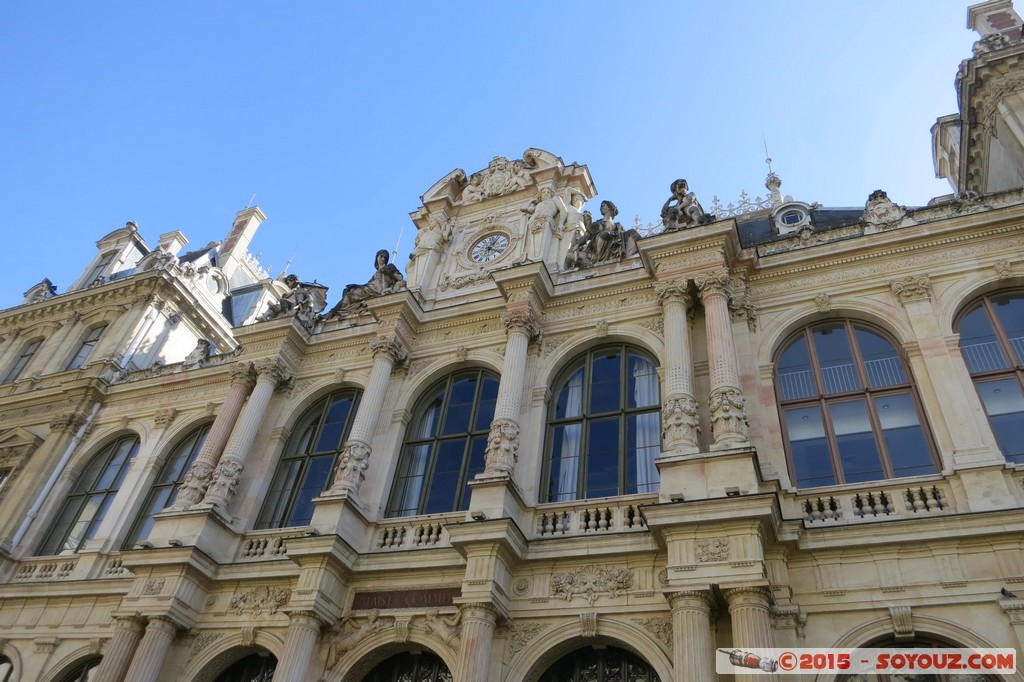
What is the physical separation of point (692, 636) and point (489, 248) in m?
10.7

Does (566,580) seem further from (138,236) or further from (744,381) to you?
(138,236)

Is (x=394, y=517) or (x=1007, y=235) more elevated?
(x=1007, y=235)

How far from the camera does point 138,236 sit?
26.5 metres

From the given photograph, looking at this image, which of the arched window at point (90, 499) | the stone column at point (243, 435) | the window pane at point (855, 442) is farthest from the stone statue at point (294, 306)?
the window pane at point (855, 442)

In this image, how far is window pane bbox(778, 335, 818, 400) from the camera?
12273 mm

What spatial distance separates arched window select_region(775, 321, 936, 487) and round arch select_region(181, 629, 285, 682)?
30.1 ft

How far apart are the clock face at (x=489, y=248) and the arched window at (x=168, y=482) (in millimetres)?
7759

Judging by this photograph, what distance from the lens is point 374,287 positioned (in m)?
17.7

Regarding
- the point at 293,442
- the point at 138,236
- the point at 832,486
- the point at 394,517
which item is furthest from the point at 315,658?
the point at 138,236

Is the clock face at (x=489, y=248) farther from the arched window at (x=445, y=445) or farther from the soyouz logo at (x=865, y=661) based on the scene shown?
the soyouz logo at (x=865, y=661)

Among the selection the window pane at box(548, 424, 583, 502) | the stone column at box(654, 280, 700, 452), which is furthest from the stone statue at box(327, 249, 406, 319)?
the stone column at box(654, 280, 700, 452)

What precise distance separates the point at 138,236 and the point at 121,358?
7.89 m

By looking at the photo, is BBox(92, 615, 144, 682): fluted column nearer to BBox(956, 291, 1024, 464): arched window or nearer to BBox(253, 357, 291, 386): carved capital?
BBox(253, 357, 291, 386): carved capital

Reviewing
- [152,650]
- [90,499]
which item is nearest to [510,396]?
[152,650]
